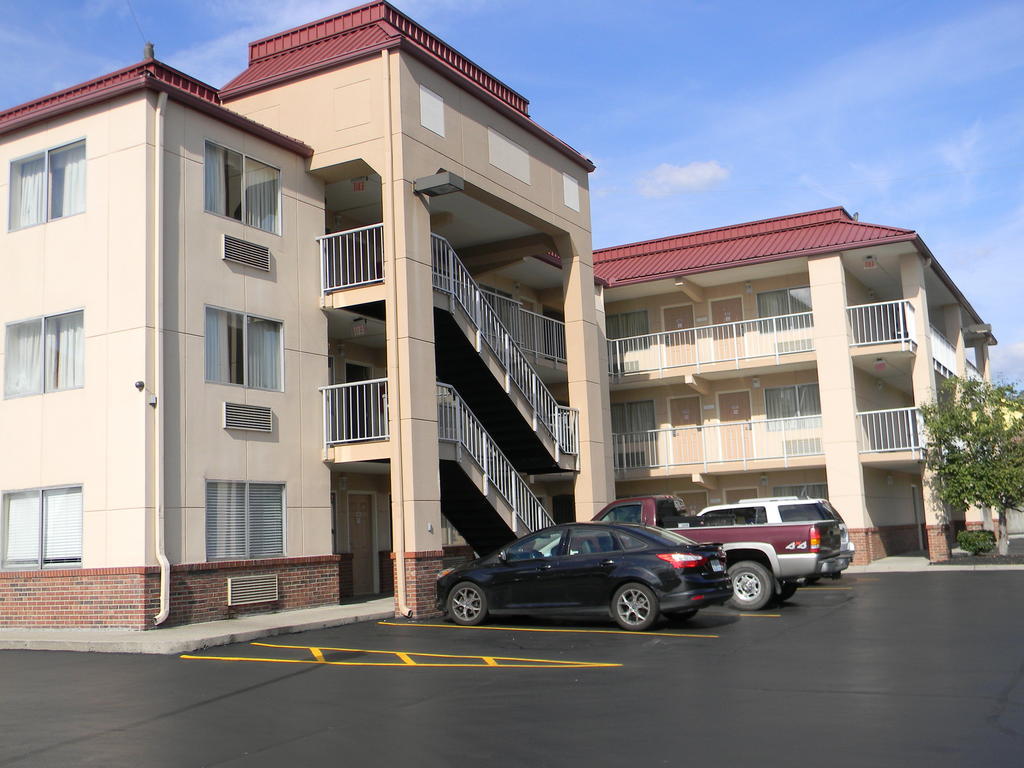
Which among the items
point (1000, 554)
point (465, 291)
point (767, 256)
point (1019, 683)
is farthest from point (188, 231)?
point (1000, 554)

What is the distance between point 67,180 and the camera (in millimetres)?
17781

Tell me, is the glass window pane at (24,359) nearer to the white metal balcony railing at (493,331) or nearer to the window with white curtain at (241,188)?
the window with white curtain at (241,188)

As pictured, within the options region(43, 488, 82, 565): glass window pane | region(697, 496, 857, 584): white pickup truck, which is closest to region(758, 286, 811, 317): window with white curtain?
region(697, 496, 857, 584): white pickup truck

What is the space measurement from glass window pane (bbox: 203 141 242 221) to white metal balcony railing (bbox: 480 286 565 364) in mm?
6351

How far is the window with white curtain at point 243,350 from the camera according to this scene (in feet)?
57.5

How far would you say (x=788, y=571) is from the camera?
57.1 ft

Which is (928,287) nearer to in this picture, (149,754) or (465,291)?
(465,291)

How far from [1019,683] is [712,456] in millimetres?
21209

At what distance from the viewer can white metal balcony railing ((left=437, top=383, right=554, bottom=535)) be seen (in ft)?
63.4

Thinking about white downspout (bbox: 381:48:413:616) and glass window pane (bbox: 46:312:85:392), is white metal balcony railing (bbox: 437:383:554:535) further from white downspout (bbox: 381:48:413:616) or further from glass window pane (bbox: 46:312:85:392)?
glass window pane (bbox: 46:312:85:392)

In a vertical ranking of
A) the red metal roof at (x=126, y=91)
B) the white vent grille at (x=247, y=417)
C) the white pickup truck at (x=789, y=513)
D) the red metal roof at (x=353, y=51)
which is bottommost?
the white pickup truck at (x=789, y=513)

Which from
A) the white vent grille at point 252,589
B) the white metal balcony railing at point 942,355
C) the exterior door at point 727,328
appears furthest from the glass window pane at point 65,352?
the white metal balcony railing at point 942,355

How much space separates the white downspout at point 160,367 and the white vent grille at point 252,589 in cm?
130

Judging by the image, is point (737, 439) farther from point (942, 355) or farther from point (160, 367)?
point (160, 367)
